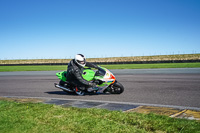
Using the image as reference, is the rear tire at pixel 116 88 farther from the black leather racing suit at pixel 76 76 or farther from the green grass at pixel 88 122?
the green grass at pixel 88 122

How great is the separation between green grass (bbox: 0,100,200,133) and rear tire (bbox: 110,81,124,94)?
305 centimetres

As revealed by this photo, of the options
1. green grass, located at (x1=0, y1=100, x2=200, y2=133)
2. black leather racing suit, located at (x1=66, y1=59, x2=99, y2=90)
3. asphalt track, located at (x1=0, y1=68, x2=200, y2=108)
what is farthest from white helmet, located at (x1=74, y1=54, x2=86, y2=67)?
green grass, located at (x1=0, y1=100, x2=200, y2=133)

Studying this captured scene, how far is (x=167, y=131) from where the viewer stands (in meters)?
3.48

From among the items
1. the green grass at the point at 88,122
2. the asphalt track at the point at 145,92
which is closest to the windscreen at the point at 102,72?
the asphalt track at the point at 145,92

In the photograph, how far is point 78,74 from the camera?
7711 mm

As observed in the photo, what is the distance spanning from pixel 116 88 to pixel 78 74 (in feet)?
5.10

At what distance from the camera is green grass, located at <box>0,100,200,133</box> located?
11.7 ft

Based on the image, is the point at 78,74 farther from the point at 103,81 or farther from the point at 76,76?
the point at 103,81

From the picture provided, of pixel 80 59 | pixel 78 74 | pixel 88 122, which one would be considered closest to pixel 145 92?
pixel 78 74

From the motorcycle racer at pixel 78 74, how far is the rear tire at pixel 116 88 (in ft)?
2.60

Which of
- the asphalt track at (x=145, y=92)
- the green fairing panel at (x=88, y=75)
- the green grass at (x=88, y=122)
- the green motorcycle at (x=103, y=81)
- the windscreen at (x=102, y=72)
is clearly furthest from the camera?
the green fairing panel at (x=88, y=75)

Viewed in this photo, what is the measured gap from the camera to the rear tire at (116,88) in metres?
7.86

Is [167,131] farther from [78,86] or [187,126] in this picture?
[78,86]

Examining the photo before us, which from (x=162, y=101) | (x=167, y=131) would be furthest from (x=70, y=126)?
(x=162, y=101)
